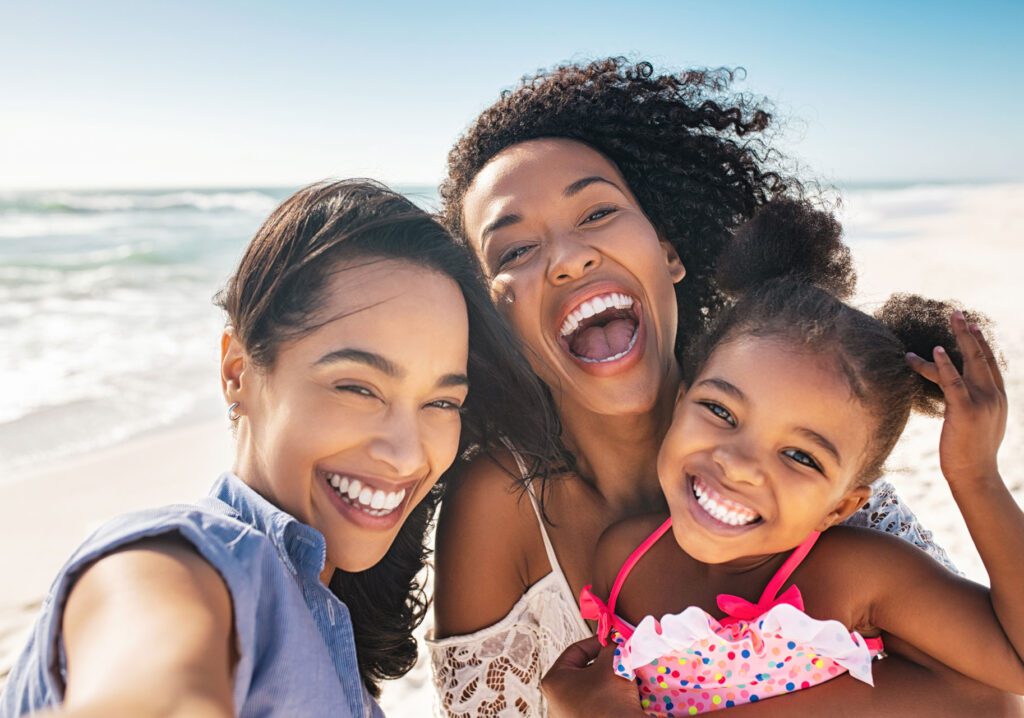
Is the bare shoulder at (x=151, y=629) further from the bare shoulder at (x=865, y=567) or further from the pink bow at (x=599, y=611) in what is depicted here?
the bare shoulder at (x=865, y=567)

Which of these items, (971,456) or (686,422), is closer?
(971,456)

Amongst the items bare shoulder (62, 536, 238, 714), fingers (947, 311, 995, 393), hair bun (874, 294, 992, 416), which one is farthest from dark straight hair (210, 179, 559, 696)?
fingers (947, 311, 995, 393)

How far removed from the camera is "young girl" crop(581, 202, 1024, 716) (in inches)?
77.2

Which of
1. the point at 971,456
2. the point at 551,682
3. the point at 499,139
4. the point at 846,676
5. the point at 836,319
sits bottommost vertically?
the point at 551,682

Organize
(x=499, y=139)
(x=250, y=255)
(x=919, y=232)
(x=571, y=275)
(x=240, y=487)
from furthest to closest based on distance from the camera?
1. (x=919, y=232)
2. (x=499, y=139)
3. (x=571, y=275)
4. (x=250, y=255)
5. (x=240, y=487)

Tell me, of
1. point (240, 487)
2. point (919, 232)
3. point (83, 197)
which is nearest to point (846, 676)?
point (240, 487)

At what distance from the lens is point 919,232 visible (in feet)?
74.4

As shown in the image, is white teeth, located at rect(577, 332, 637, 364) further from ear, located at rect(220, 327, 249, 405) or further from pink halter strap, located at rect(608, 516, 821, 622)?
ear, located at rect(220, 327, 249, 405)

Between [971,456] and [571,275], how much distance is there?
112 cm

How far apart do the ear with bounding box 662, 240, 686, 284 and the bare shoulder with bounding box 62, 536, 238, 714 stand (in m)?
2.05

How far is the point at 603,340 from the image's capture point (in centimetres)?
267

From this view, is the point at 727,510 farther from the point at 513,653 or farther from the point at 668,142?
the point at 668,142

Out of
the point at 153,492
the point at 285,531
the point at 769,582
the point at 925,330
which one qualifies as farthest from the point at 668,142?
the point at 153,492

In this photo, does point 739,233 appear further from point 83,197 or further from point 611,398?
point 83,197
